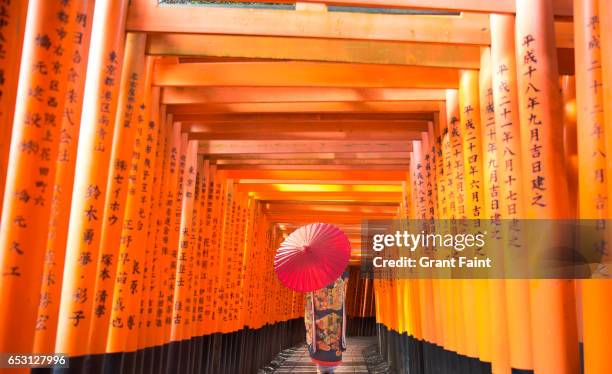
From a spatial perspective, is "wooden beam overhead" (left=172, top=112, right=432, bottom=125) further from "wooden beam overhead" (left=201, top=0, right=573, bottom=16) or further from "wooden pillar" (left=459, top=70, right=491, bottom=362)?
"wooden beam overhead" (left=201, top=0, right=573, bottom=16)

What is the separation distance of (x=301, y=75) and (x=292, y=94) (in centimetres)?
55

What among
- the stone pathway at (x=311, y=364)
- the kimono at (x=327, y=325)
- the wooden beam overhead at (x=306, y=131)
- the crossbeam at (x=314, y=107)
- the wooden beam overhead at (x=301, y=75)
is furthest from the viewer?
the stone pathway at (x=311, y=364)

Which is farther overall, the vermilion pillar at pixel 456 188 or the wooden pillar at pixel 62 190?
the vermilion pillar at pixel 456 188

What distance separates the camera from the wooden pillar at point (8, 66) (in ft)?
8.61

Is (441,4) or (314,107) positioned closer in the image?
(441,4)

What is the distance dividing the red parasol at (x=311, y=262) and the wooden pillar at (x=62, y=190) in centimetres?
380

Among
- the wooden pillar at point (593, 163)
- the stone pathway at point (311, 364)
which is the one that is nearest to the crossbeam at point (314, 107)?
the wooden pillar at point (593, 163)

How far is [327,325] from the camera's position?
28.1 feet

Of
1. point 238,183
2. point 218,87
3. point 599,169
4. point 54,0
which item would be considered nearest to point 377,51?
point 218,87

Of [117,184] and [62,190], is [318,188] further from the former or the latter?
[62,190]

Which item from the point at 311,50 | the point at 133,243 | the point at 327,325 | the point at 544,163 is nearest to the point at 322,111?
the point at 311,50

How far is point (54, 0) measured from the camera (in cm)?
329

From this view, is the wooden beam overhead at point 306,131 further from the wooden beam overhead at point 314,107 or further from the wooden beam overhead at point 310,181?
the wooden beam overhead at point 310,181

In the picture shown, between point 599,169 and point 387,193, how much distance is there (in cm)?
803
